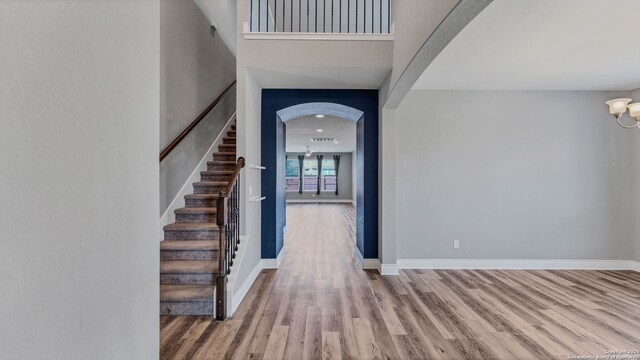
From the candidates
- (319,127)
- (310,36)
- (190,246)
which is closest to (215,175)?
(190,246)

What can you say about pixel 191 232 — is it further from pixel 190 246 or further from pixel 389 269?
pixel 389 269

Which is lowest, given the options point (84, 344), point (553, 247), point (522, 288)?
point (522, 288)

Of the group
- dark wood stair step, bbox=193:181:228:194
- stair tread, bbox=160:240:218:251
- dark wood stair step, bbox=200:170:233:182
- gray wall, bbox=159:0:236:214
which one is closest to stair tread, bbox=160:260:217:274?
stair tread, bbox=160:240:218:251

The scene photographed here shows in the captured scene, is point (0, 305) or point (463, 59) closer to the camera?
point (0, 305)

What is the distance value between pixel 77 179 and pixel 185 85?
3509 mm

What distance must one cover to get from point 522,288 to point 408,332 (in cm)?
195

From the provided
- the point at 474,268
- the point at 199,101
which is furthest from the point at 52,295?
the point at 474,268

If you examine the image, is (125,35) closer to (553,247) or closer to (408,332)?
(408,332)

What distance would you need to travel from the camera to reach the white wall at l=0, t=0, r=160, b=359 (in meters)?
0.68

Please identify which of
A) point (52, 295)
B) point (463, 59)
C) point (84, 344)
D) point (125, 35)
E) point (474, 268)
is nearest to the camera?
point (52, 295)

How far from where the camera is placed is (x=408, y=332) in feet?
7.72

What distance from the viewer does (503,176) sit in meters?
3.99

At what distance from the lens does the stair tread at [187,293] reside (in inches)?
101

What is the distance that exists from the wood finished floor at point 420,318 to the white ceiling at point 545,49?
8.59 ft
